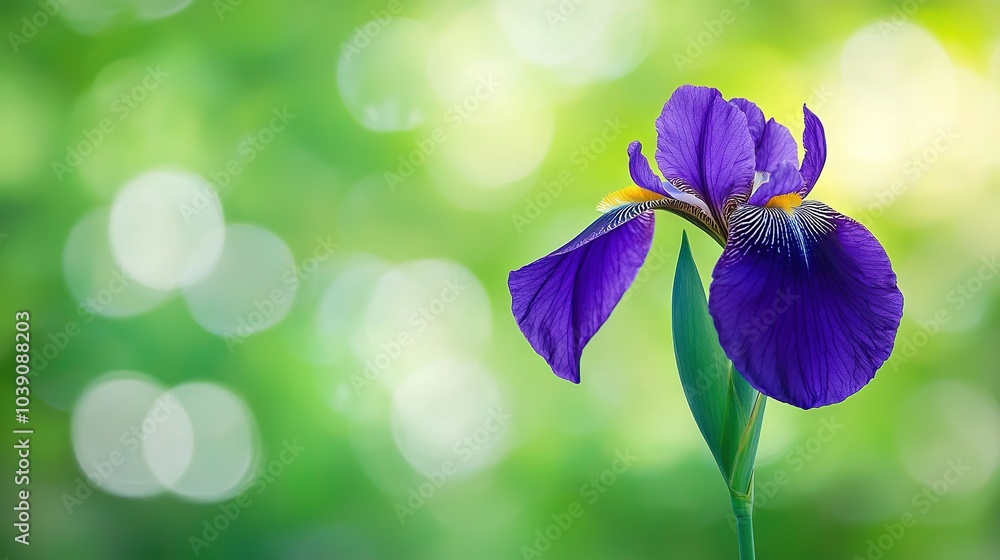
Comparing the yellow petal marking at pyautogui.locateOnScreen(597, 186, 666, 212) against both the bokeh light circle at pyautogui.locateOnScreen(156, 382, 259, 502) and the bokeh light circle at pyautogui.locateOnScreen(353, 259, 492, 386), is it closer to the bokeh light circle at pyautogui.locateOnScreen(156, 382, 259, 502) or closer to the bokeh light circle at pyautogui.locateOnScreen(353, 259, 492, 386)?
the bokeh light circle at pyautogui.locateOnScreen(353, 259, 492, 386)

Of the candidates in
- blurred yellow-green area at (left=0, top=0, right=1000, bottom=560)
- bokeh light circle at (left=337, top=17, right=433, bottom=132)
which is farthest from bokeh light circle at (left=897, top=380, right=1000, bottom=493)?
bokeh light circle at (left=337, top=17, right=433, bottom=132)

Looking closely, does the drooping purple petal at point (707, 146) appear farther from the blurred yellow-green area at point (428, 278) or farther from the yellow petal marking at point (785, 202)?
the blurred yellow-green area at point (428, 278)

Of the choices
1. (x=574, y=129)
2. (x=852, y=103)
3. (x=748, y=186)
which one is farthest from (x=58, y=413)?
(x=852, y=103)

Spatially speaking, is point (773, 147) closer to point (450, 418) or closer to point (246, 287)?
point (450, 418)

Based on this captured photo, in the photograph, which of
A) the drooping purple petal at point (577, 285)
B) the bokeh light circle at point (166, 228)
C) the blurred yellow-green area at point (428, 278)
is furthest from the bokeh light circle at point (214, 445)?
the drooping purple petal at point (577, 285)

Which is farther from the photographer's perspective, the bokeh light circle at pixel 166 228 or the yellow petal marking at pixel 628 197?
the bokeh light circle at pixel 166 228

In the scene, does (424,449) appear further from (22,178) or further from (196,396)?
(22,178)

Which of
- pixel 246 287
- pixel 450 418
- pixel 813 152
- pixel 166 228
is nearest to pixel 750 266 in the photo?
pixel 813 152
